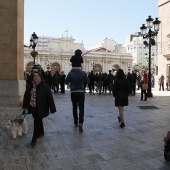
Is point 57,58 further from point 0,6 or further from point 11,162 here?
point 11,162

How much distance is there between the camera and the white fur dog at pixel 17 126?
640 cm

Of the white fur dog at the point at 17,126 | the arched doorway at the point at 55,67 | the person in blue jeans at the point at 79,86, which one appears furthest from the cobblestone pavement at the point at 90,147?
the arched doorway at the point at 55,67

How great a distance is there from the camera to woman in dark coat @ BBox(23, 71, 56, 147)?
19.0 ft

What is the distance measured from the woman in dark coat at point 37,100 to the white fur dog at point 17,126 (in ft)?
2.34

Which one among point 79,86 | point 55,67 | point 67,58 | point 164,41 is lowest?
point 79,86

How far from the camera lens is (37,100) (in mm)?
5770

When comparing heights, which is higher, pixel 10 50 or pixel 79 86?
pixel 10 50

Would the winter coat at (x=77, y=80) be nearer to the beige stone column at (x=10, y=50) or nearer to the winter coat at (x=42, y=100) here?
the winter coat at (x=42, y=100)

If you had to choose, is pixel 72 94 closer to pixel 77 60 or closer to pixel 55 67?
pixel 77 60

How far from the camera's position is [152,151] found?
18.0 feet

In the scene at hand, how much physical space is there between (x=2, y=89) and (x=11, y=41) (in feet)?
7.08

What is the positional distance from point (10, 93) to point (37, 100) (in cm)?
679

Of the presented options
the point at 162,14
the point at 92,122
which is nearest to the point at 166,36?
the point at 162,14

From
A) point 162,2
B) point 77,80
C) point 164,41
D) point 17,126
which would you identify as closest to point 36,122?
point 17,126
